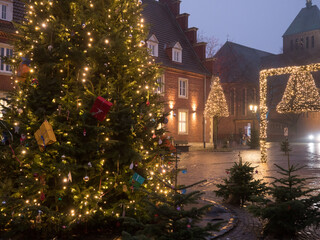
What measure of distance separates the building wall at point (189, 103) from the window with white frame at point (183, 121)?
8.0 inches

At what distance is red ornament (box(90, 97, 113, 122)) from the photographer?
5480 mm

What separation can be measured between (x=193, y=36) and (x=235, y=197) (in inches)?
1075

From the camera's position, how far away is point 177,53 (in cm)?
3112

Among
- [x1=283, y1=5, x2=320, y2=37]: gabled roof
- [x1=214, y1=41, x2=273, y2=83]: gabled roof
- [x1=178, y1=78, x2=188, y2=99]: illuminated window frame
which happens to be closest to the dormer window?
[x1=178, y1=78, x2=188, y2=99]: illuminated window frame

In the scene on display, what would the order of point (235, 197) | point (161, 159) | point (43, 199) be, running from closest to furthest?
point (43, 199), point (161, 159), point (235, 197)

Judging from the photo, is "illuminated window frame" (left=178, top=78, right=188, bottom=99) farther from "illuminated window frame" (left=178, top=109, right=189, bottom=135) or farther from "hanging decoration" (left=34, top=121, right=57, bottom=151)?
"hanging decoration" (left=34, top=121, right=57, bottom=151)

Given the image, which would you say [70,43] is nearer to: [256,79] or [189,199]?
[189,199]

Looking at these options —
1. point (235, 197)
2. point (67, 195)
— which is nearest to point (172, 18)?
point (235, 197)

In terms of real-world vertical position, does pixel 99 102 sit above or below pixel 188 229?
above

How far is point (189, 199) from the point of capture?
3969 millimetres

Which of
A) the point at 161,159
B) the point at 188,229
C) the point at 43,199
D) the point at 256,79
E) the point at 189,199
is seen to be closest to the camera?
the point at 188,229

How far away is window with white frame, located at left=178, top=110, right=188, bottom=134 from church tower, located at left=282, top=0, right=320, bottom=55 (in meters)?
43.7

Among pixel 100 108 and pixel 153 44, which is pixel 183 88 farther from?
pixel 100 108

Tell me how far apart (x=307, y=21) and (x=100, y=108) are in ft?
244
